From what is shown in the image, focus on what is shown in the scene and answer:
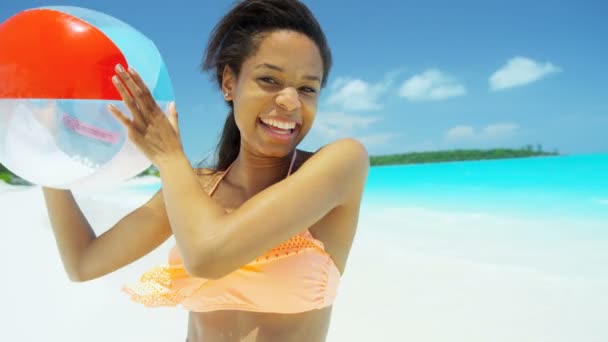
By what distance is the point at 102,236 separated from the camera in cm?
175

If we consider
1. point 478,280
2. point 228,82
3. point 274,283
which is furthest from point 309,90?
point 478,280

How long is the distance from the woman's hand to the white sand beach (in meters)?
2.80

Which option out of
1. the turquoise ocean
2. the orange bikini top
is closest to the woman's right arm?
the orange bikini top

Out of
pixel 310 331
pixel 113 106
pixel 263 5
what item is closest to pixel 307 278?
pixel 310 331

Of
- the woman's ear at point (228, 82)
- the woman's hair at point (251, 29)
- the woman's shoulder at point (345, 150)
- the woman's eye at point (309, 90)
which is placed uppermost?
the woman's hair at point (251, 29)

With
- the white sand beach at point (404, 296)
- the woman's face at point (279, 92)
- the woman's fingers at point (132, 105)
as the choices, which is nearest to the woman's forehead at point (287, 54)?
the woman's face at point (279, 92)

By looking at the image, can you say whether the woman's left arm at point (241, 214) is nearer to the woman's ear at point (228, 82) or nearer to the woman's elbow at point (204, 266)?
the woman's elbow at point (204, 266)

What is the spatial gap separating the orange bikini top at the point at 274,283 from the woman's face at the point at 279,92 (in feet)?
0.43

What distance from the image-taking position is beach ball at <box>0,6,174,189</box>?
146cm

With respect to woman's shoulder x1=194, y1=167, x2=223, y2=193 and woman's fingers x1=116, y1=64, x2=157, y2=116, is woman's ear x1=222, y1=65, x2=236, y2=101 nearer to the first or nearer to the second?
woman's shoulder x1=194, y1=167, x2=223, y2=193

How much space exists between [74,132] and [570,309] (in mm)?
4370

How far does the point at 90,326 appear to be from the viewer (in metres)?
3.91

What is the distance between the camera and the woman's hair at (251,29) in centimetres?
159

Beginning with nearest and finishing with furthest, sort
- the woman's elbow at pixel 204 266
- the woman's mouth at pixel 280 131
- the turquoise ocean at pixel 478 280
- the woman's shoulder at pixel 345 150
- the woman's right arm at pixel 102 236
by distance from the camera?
the woman's elbow at pixel 204 266
the woman's shoulder at pixel 345 150
the woman's mouth at pixel 280 131
the woman's right arm at pixel 102 236
the turquoise ocean at pixel 478 280
